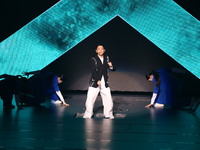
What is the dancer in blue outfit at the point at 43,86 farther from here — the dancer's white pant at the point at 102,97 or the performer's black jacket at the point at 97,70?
the performer's black jacket at the point at 97,70

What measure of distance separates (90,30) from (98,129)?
4614 millimetres

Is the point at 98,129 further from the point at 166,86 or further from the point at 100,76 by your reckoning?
the point at 166,86

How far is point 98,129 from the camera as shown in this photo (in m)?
5.18

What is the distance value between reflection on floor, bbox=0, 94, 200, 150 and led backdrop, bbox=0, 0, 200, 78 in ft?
7.65

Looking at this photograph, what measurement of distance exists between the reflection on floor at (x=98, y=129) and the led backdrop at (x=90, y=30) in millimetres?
2331

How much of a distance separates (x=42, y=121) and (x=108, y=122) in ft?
2.94

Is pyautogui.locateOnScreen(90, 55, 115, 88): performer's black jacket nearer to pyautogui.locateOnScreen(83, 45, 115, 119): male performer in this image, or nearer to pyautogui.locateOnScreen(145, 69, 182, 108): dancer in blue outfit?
pyautogui.locateOnScreen(83, 45, 115, 119): male performer

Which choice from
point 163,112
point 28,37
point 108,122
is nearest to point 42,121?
point 108,122

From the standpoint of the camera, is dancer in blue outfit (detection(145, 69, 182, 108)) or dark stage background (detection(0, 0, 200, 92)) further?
dark stage background (detection(0, 0, 200, 92))

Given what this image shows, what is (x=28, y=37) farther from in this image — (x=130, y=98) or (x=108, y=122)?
(x=108, y=122)

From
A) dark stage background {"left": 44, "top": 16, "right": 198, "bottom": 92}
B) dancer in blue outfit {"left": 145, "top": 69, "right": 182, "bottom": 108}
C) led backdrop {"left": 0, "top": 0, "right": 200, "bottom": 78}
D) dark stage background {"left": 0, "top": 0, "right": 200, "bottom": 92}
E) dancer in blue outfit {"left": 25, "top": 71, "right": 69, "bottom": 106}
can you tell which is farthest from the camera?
dark stage background {"left": 44, "top": 16, "right": 198, "bottom": 92}

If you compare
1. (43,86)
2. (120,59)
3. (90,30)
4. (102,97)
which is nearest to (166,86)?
(102,97)

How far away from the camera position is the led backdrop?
8953 mm

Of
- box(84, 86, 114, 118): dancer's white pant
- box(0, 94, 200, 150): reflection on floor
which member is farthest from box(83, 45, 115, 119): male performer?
box(0, 94, 200, 150): reflection on floor
